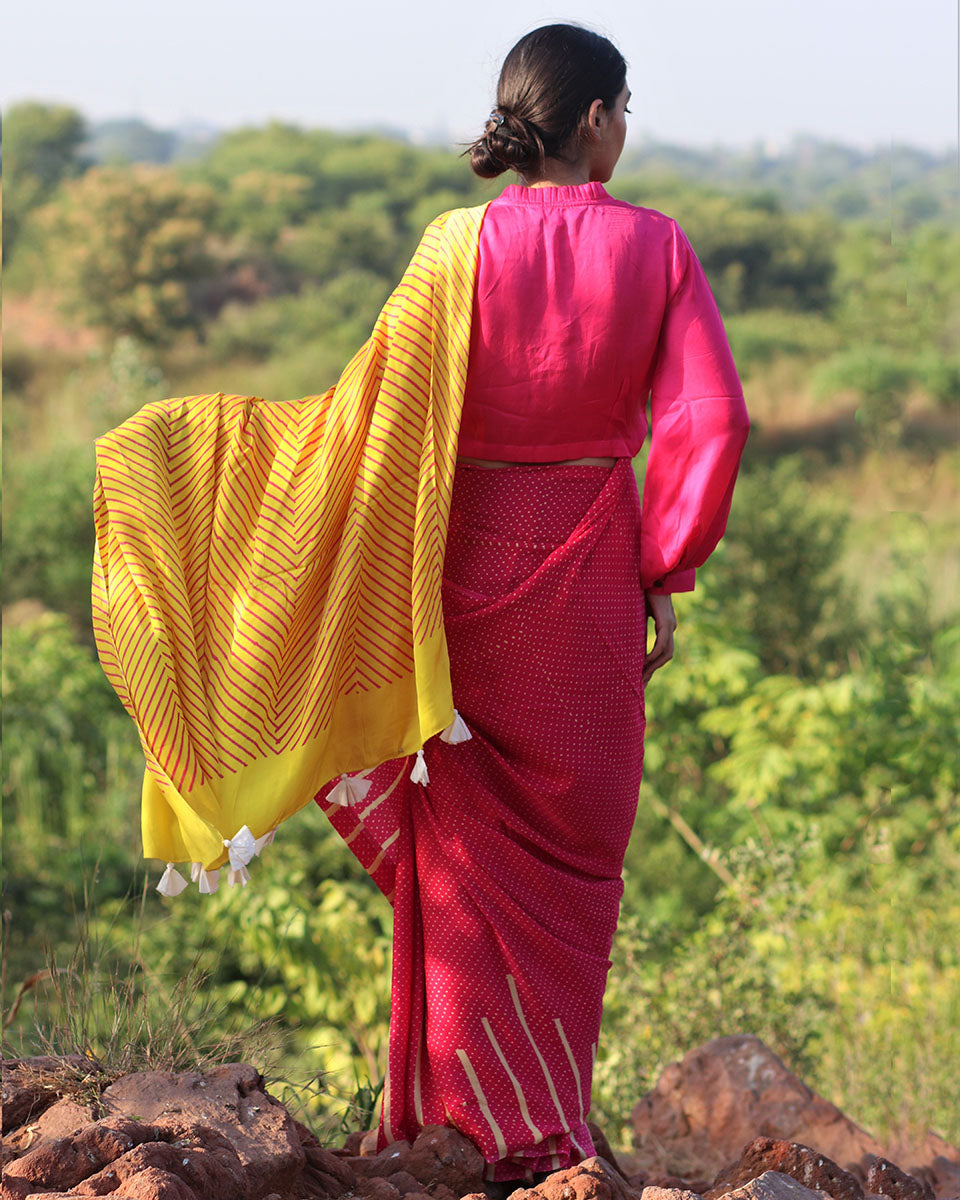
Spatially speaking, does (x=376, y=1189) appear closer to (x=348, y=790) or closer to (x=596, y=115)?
(x=348, y=790)

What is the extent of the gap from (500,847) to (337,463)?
68cm

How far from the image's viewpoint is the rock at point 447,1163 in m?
2.09

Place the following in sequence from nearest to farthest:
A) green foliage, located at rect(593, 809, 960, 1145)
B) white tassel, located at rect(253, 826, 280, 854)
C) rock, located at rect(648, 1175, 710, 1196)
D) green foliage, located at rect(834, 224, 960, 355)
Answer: white tassel, located at rect(253, 826, 280, 854), rock, located at rect(648, 1175, 710, 1196), green foliage, located at rect(593, 809, 960, 1145), green foliage, located at rect(834, 224, 960, 355)

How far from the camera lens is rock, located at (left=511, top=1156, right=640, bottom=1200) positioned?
73.3 inches

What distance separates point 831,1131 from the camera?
269cm

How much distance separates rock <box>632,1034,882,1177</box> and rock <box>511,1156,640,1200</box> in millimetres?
778

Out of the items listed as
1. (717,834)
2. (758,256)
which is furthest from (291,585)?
(758,256)

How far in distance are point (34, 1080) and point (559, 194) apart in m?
1.59

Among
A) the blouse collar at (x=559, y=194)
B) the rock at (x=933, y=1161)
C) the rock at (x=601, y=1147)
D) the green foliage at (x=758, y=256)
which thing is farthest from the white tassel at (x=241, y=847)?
the green foliage at (x=758, y=256)

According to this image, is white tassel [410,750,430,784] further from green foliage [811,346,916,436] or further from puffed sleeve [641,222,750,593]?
green foliage [811,346,916,436]

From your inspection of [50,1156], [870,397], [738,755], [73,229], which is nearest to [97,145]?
[73,229]

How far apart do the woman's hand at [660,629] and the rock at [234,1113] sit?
0.93 metres

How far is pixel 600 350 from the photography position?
6.77ft

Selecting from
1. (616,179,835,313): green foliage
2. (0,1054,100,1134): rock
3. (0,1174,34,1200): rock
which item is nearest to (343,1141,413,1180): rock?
(0,1054,100,1134): rock
